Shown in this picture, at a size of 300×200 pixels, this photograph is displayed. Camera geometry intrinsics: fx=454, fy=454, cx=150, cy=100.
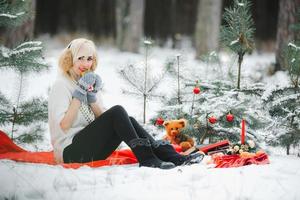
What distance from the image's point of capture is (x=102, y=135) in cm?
365

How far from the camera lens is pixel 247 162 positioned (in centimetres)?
357

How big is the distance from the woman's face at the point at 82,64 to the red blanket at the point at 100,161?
2.56 feet

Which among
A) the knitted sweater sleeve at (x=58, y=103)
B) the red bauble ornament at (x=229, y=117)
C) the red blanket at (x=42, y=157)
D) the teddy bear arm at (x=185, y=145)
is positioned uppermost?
the knitted sweater sleeve at (x=58, y=103)

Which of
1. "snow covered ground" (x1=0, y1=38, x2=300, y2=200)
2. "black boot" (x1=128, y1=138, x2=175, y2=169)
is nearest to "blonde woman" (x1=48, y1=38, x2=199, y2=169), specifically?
"black boot" (x1=128, y1=138, x2=175, y2=169)

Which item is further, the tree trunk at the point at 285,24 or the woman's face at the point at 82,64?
the tree trunk at the point at 285,24

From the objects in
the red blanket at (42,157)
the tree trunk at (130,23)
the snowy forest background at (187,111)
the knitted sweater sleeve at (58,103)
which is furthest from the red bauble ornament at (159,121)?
the tree trunk at (130,23)

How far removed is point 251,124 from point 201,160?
0.91 metres

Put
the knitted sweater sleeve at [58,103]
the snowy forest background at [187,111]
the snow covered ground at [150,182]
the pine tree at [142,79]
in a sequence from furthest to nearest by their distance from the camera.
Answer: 1. the pine tree at [142,79]
2. the knitted sweater sleeve at [58,103]
3. the snowy forest background at [187,111]
4. the snow covered ground at [150,182]

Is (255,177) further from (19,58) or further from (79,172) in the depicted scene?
(19,58)

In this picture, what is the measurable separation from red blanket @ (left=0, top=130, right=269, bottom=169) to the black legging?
0.11m

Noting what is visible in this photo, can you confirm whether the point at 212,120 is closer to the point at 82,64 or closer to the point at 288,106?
the point at 288,106

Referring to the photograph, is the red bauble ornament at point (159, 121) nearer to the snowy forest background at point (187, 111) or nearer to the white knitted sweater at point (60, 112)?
the snowy forest background at point (187, 111)

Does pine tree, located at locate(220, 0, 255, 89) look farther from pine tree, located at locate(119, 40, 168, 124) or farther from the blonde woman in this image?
the blonde woman

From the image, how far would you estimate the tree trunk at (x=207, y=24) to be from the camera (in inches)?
410
